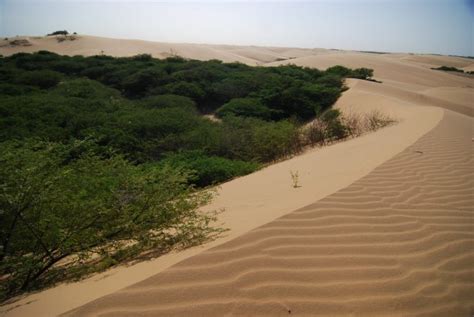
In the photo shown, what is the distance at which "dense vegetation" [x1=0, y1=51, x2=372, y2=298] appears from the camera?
3.91m

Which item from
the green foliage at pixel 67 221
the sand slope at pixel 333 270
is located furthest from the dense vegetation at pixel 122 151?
the sand slope at pixel 333 270

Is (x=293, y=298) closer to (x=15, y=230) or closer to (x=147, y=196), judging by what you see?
(x=147, y=196)

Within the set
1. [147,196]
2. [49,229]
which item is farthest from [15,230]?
[147,196]

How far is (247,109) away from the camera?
702 inches

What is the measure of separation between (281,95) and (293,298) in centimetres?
1795

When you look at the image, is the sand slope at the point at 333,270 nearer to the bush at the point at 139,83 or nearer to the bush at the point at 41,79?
the bush at the point at 139,83

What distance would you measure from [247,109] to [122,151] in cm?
825

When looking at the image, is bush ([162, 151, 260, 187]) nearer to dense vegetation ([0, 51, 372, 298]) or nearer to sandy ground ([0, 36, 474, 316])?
dense vegetation ([0, 51, 372, 298])

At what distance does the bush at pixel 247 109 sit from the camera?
1744 centimetres

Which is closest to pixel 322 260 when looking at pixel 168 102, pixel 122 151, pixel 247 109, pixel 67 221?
pixel 67 221

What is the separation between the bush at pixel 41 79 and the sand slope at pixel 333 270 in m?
23.3

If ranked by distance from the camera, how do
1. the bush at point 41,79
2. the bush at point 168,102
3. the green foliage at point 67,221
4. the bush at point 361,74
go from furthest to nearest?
the bush at point 361,74, the bush at point 41,79, the bush at point 168,102, the green foliage at point 67,221

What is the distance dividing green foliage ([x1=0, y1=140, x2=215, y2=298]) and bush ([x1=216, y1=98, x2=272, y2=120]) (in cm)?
1289

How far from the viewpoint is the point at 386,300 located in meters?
2.62
